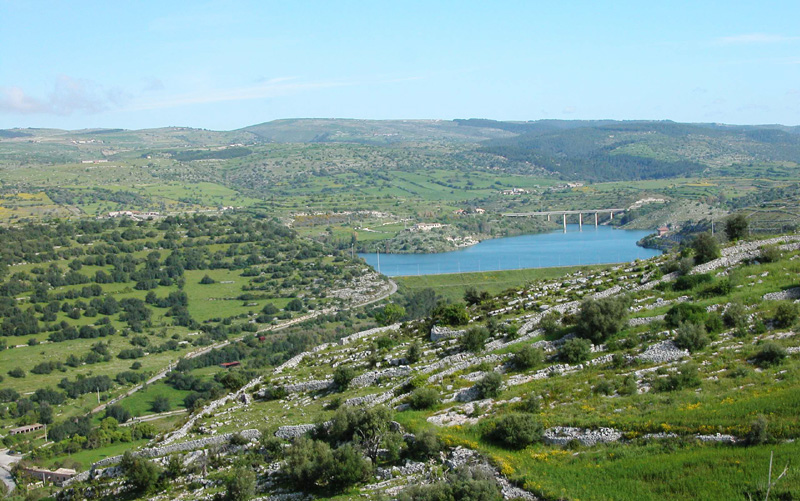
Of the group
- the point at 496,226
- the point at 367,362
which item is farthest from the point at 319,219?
the point at 367,362

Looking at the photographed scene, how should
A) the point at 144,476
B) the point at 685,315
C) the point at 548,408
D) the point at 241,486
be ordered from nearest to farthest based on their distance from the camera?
the point at 548,408
the point at 241,486
the point at 685,315
the point at 144,476

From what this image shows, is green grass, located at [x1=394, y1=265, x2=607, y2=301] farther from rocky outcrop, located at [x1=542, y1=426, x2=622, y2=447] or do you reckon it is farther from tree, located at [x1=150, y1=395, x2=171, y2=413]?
rocky outcrop, located at [x1=542, y1=426, x2=622, y2=447]

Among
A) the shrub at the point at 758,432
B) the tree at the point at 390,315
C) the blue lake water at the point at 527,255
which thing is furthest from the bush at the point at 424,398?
the blue lake water at the point at 527,255

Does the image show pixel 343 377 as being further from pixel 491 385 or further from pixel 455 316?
pixel 491 385

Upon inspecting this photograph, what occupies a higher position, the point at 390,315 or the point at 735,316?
the point at 735,316

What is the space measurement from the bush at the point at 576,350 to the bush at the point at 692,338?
2.77 meters

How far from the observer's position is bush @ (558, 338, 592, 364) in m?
23.9

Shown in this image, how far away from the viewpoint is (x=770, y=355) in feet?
64.7

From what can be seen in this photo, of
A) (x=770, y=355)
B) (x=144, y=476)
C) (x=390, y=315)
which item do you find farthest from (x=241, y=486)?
(x=390, y=315)

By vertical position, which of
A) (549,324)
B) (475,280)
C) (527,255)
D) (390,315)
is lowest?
(527,255)

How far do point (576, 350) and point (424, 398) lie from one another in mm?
4992

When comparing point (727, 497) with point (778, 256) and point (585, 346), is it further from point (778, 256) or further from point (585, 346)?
point (778, 256)

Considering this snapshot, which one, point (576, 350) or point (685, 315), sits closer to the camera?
point (576, 350)

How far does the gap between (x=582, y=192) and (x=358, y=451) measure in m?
186
